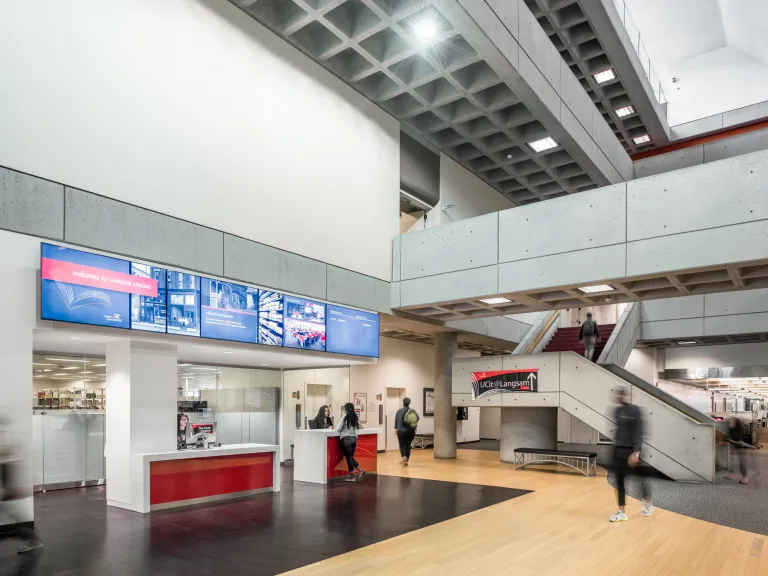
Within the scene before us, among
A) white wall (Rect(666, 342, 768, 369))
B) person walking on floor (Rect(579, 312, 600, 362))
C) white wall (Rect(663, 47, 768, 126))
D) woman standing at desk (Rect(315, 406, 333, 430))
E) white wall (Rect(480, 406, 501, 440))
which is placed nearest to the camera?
woman standing at desk (Rect(315, 406, 333, 430))

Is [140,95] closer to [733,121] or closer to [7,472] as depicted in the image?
[7,472]

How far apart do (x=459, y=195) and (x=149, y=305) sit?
36.6 feet

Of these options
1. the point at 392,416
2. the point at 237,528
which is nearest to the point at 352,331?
the point at 237,528

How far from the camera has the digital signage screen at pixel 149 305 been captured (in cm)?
849

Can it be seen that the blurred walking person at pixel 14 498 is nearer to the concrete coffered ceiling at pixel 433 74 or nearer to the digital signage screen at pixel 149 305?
the digital signage screen at pixel 149 305

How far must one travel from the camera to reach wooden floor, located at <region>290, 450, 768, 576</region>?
5961 mm

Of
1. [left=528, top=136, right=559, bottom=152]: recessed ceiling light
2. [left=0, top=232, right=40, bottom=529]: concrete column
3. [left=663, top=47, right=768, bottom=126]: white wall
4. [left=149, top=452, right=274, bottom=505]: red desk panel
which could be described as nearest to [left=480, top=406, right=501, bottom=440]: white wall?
[left=528, top=136, right=559, bottom=152]: recessed ceiling light

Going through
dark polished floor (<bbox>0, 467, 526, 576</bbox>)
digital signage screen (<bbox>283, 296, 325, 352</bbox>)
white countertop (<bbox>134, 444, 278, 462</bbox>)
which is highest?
digital signage screen (<bbox>283, 296, 325, 352</bbox>)

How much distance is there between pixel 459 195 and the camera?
17766 mm

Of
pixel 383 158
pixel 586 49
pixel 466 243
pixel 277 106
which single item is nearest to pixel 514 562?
pixel 466 243

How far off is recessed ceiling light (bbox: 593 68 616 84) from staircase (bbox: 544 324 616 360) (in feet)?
25.8

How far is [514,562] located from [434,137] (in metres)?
12.3

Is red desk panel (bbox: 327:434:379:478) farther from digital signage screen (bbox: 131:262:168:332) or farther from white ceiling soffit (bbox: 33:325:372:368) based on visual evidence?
digital signage screen (bbox: 131:262:168:332)

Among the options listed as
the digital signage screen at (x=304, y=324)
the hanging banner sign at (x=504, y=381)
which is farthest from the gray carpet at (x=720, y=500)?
the digital signage screen at (x=304, y=324)
